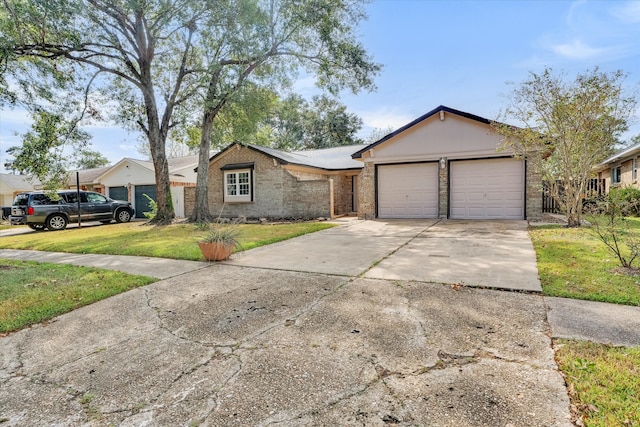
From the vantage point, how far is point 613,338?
2.72 metres

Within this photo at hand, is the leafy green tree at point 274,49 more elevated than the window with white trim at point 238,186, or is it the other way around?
the leafy green tree at point 274,49

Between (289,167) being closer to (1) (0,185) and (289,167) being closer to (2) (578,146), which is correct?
(2) (578,146)

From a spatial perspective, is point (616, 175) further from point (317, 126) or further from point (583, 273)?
point (317, 126)

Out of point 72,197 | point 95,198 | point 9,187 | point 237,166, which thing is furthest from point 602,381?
point 9,187

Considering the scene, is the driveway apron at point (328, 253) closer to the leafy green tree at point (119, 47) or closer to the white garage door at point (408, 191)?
the white garage door at point (408, 191)

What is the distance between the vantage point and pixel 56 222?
15031 millimetres

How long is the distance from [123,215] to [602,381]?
20204 mm

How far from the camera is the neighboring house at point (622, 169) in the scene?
16.8m

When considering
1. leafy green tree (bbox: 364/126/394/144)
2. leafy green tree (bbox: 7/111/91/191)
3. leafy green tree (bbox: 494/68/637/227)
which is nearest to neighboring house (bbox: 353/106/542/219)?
leafy green tree (bbox: 494/68/637/227)

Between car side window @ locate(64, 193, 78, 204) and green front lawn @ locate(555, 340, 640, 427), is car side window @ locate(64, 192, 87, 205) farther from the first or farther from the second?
green front lawn @ locate(555, 340, 640, 427)

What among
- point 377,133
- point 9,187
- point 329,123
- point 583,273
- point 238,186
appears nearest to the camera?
point 583,273

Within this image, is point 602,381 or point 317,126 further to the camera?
point 317,126

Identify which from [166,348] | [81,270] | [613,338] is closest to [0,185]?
[81,270]

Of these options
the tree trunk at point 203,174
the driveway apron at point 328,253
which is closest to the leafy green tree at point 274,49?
the tree trunk at point 203,174
